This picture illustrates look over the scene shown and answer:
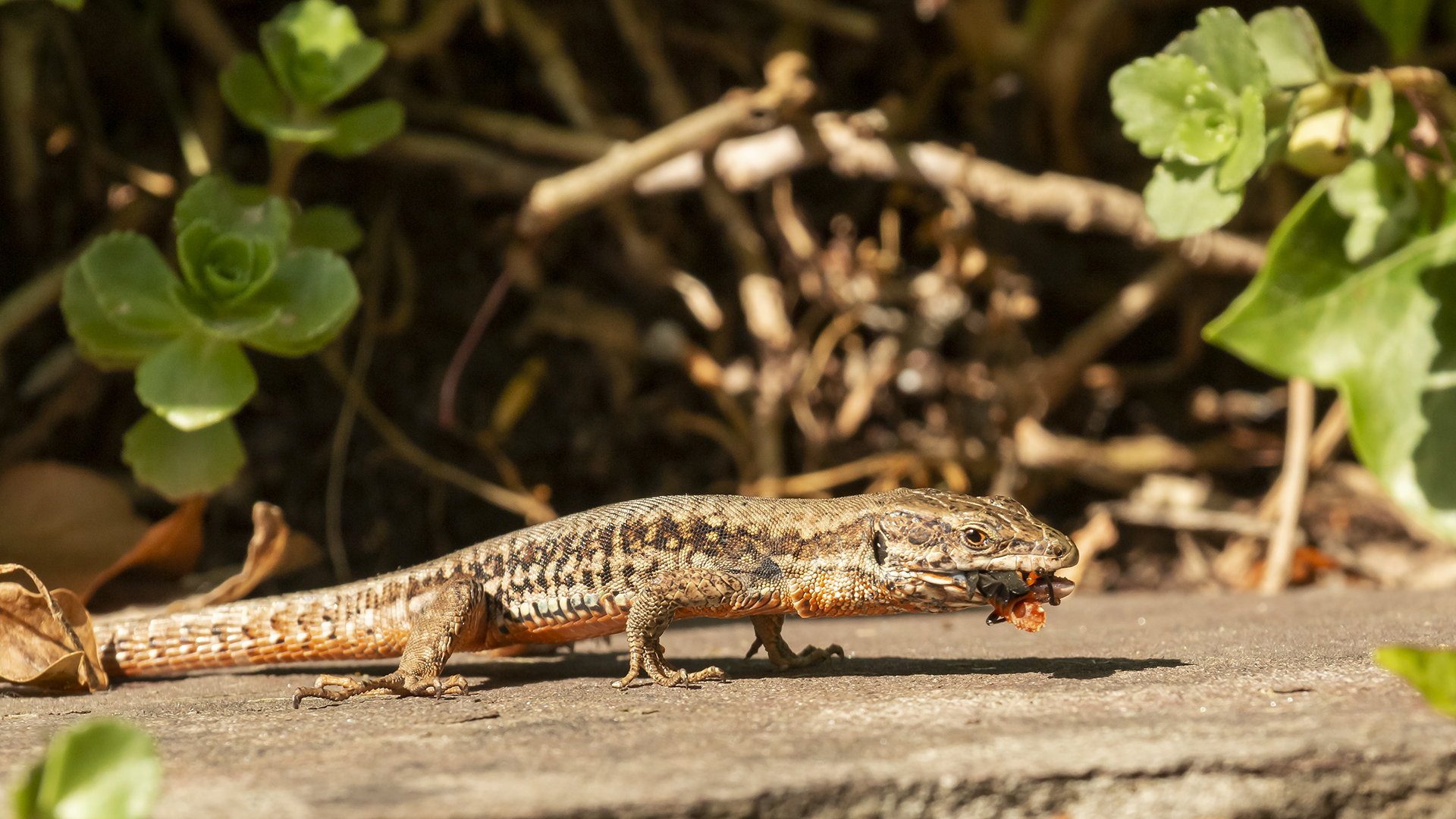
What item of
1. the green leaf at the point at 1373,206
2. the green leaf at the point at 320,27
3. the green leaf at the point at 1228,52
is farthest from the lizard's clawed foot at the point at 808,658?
the green leaf at the point at 320,27

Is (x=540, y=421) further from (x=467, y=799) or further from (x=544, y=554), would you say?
(x=467, y=799)

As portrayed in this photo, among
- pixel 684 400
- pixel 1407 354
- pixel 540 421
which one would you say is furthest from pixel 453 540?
pixel 1407 354

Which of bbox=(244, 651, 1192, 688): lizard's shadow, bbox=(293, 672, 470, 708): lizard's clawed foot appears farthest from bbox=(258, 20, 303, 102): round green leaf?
bbox=(293, 672, 470, 708): lizard's clawed foot

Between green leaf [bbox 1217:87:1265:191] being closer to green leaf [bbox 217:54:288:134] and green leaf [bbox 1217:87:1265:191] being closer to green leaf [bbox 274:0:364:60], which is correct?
green leaf [bbox 274:0:364:60]

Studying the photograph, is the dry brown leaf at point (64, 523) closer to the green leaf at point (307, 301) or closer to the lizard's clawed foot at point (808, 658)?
the green leaf at point (307, 301)

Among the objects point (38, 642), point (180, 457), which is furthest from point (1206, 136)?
point (38, 642)

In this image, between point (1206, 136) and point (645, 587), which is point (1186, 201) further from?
point (645, 587)

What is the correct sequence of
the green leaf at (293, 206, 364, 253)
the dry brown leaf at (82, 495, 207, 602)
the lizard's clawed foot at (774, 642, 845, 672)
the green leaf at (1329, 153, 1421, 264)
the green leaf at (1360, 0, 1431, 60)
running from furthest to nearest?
the green leaf at (293, 206, 364, 253) < the dry brown leaf at (82, 495, 207, 602) < the green leaf at (1360, 0, 1431, 60) < the lizard's clawed foot at (774, 642, 845, 672) < the green leaf at (1329, 153, 1421, 264)
